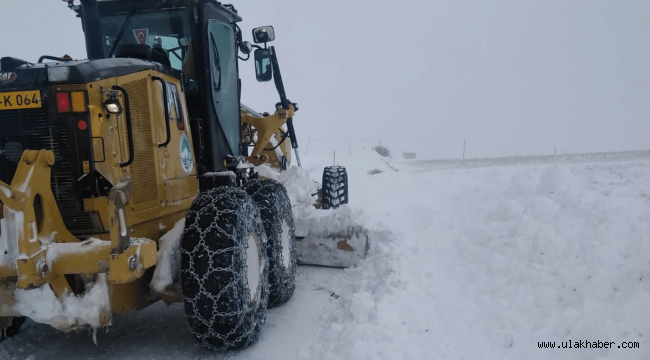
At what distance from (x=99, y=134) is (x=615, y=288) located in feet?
12.5

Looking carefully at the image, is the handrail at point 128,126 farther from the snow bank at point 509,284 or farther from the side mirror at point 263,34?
the side mirror at point 263,34

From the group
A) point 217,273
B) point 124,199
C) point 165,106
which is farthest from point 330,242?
point 124,199

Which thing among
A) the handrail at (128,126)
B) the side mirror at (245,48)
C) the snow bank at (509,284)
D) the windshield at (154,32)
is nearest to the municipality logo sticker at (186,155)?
the handrail at (128,126)

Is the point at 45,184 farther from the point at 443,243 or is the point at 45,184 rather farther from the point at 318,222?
the point at 443,243

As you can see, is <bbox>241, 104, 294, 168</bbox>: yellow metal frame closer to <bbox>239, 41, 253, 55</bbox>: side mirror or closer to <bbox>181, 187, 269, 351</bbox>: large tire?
<bbox>239, 41, 253, 55</bbox>: side mirror

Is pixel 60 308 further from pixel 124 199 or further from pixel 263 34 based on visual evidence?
pixel 263 34

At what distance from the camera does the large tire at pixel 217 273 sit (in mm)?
3689

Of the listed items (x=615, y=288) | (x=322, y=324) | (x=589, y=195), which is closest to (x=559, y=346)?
(x=615, y=288)

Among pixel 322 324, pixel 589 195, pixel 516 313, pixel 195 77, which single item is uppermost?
pixel 195 77

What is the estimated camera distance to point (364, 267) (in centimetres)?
607

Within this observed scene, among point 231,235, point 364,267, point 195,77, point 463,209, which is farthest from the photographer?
point 463,209

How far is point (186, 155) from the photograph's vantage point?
4539 mm

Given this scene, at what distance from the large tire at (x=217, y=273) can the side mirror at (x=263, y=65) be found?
2988mm

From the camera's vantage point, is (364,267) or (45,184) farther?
(364,267)
